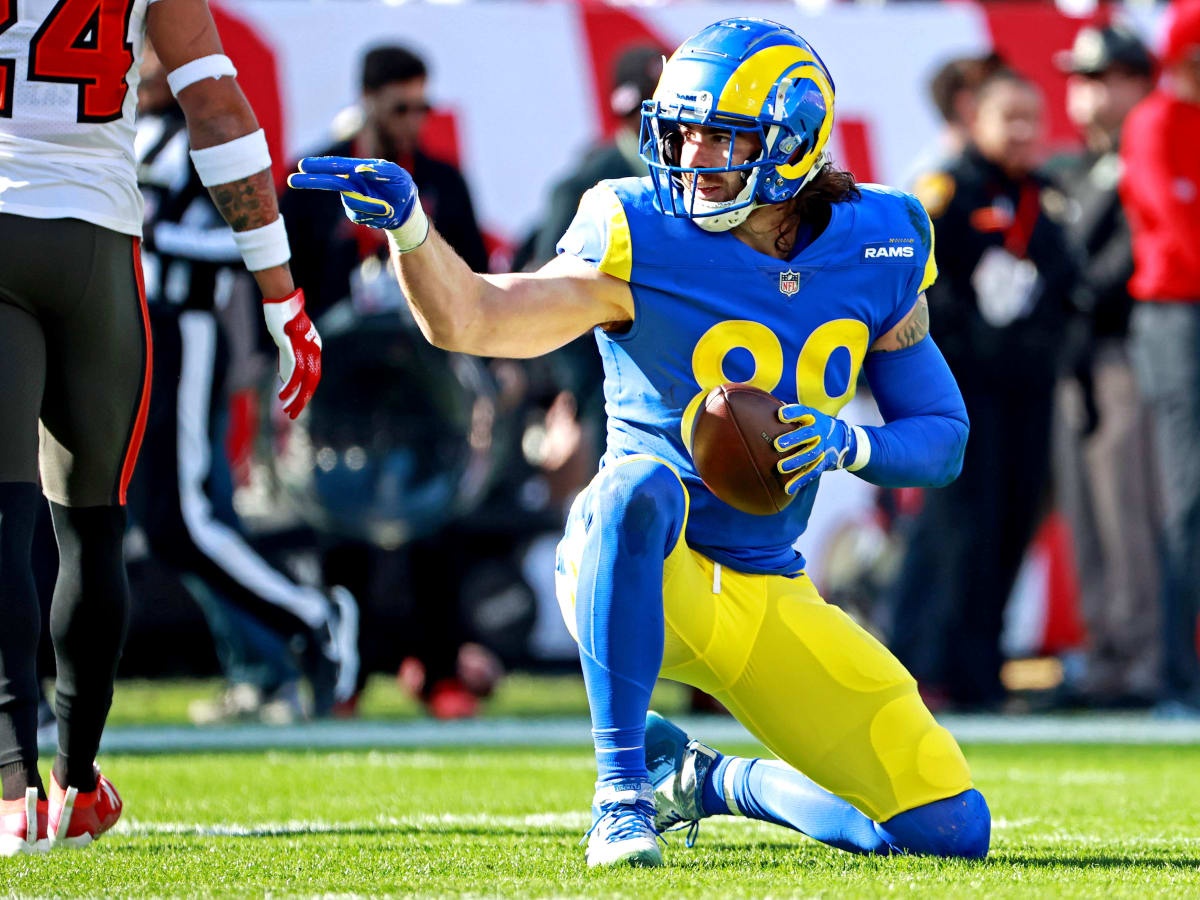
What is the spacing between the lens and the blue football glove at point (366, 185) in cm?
301

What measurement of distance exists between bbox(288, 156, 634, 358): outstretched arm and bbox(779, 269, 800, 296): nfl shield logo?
275 mm

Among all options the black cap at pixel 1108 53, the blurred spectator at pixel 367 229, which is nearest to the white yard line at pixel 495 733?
the blurred spectator at pixel 367 229

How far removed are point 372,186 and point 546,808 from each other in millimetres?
1740

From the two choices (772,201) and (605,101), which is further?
(605,101)

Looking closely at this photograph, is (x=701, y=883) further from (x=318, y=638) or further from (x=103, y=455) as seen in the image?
(x=318, y=638)

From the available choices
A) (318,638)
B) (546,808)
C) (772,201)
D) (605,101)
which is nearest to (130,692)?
(318,638)

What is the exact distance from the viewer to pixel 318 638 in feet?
20.0

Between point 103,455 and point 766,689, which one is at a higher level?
point 103,455

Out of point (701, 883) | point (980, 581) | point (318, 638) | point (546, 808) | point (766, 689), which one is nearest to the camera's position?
point (701, 883)

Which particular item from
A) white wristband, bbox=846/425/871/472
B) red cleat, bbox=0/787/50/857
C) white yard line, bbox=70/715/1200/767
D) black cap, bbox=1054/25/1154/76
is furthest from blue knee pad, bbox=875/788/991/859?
black cap, bbox=1054/25/1154/76

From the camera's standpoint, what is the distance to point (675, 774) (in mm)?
3660

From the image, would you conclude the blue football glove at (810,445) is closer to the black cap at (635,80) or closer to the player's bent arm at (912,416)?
the player's bent arm at (912,416)

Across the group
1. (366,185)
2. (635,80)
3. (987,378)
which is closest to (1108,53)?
(987,378)

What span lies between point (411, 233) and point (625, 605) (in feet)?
2.35
